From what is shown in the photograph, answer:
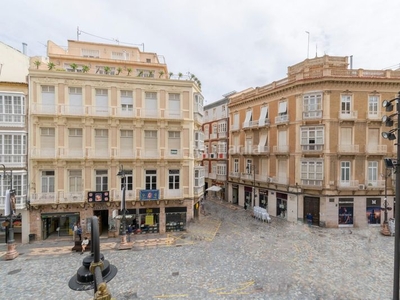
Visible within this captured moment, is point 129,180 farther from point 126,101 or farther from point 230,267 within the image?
point 230,267

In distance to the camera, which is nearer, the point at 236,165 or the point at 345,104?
the point at 345,104

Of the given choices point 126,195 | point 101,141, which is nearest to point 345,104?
point 126,195

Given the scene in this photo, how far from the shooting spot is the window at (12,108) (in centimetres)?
1781

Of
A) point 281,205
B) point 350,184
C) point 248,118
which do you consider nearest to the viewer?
point 350,184

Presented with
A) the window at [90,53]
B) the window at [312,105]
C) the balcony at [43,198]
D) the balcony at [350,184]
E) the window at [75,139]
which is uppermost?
the window at [90,53]

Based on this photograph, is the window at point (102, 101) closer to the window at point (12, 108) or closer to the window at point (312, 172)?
the window at point (12, 108)

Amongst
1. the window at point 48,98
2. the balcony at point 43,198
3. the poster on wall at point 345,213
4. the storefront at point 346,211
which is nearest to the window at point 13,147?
the window at point 48,98

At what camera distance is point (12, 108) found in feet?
59.2

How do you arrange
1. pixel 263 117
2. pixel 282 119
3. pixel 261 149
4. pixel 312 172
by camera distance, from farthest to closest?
pixel 263 117 → pixel 261 149 → pixel 282 119 → pixel 312 172

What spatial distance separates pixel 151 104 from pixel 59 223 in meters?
14.5

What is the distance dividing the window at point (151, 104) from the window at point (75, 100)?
19.2ft

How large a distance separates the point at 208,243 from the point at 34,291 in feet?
39.0

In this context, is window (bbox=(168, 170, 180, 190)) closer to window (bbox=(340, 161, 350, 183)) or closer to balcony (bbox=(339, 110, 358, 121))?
window (bbox=(340, 161, 350, 183))

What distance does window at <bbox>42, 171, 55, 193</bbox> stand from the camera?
62.0 feet
